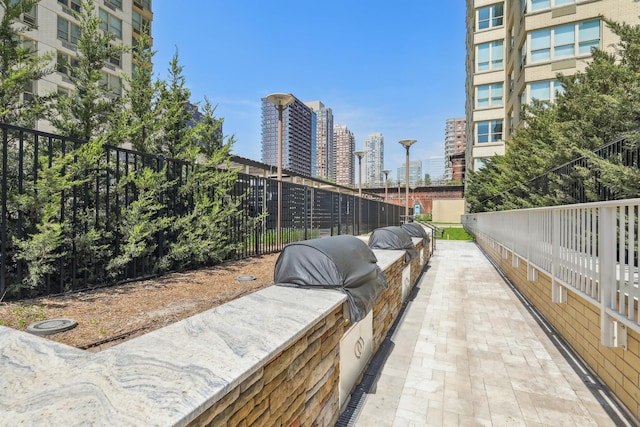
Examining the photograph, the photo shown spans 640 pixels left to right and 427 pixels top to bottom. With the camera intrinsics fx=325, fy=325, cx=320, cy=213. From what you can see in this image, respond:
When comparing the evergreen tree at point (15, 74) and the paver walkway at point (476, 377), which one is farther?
the evergreen tree at point (15, 74)

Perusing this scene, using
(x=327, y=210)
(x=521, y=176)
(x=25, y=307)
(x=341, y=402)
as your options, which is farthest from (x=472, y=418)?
(x=521, y=176)

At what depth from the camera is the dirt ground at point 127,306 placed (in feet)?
10.1

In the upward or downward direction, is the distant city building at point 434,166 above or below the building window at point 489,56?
above

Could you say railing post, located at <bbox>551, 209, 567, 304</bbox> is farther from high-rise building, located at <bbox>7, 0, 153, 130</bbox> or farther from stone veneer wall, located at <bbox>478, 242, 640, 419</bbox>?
high-rise building, located at <bbox>7, 0, 153, 130</bbox>

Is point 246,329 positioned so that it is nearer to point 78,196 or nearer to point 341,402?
point 341,402

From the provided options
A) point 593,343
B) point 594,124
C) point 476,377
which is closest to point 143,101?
point 476,377

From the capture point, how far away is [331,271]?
273cm

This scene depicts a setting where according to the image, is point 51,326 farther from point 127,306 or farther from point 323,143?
point 323,143

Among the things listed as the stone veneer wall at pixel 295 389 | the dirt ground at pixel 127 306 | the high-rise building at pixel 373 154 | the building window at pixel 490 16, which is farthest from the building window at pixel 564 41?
the high-rise building at pixel 373 154

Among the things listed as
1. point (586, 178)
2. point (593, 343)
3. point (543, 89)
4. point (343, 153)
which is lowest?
point (593, 343)

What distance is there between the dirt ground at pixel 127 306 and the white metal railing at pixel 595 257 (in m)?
4.02

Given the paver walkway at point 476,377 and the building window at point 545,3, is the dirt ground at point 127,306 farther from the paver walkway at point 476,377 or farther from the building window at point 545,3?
the building window at point 545,3

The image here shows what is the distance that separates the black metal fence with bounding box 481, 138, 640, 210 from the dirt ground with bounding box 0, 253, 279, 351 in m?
6.03

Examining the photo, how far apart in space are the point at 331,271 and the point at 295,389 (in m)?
1.02
